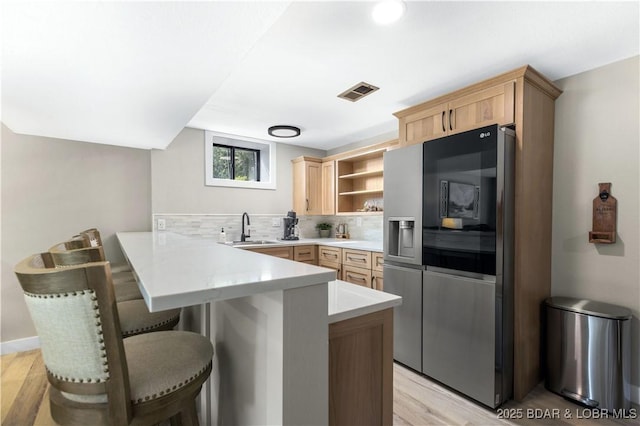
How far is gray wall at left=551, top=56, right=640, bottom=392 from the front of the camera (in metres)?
2.01

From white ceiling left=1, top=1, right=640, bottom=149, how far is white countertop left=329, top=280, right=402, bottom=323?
1097mm

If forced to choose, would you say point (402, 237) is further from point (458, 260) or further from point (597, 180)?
point (597, 180)

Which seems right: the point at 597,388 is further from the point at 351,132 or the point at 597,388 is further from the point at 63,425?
the point at 351,132

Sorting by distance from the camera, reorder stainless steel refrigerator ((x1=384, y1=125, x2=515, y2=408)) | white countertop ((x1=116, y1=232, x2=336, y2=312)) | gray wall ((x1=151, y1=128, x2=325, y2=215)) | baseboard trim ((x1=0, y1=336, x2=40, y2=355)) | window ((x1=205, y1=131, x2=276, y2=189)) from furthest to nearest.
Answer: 1. window ((x1=205, y1=131, x2=276, y2=189))
2. gray wall ((x1=151, y1=128, x2=325, y2=215))
3. baseboard trim ((x1=0, y1=336, x2=40, y2=355))
4. stainless steel refrigerator ((x1=384, y1=125, x2=515, y2=408))
5. white countertop ((x1=116, y1=232, x2=336, y2=312))

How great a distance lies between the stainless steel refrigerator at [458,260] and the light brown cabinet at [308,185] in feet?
6.17

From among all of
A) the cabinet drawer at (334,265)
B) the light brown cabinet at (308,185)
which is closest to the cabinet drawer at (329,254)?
the cabinet drawer at (334,265)

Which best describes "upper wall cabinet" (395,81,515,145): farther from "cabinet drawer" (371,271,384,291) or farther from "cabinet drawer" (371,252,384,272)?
"cabinet drawer" (371,271,384,291)

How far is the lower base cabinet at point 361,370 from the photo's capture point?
970 mm

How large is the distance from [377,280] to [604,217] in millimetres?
1787

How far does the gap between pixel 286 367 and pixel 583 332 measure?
2207mm

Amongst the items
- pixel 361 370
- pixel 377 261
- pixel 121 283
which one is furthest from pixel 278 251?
pixel 361 370

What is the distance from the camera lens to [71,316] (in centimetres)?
71

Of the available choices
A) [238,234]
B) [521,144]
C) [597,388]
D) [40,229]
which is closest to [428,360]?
[597,388]

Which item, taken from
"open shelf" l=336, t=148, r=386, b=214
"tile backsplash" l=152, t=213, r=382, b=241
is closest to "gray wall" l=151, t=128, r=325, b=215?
"tile backsplash" l=152, t=213, r=382, b=241
